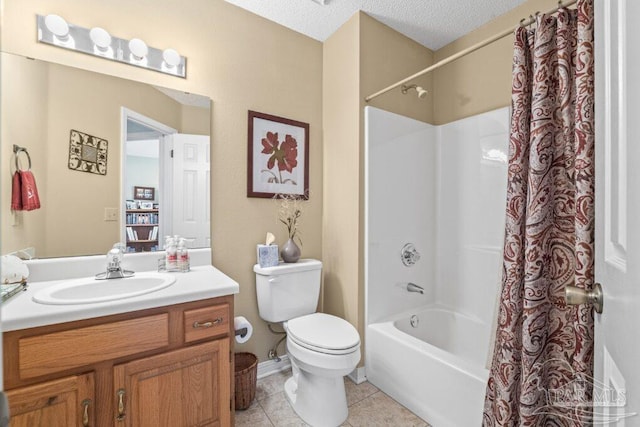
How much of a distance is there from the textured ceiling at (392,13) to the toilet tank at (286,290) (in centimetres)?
169

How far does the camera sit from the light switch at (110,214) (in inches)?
63.1

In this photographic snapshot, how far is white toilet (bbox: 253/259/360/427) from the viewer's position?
158 centimetres

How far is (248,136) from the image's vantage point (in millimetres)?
2068

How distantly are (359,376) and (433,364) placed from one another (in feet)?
2.02

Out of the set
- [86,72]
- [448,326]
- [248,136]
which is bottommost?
[448,326]

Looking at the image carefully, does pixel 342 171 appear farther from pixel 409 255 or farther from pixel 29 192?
pixel 29 192

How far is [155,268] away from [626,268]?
189 centimetres

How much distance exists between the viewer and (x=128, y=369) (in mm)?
1188

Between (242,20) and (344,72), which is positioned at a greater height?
(242,20)

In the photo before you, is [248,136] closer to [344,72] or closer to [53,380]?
[344,72]

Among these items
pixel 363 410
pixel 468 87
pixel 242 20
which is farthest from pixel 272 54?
pixel 363 410

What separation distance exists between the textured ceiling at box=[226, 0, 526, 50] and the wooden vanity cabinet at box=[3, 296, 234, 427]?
1.86 metres

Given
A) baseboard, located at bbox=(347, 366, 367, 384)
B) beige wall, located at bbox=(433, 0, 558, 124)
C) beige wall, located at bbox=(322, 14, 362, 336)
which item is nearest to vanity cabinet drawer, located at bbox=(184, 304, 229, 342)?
beige wall, located at bbox=(322, 14, 362, 336)

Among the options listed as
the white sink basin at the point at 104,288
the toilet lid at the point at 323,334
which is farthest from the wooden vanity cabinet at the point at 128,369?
the toilet lid at the point at 323,334
